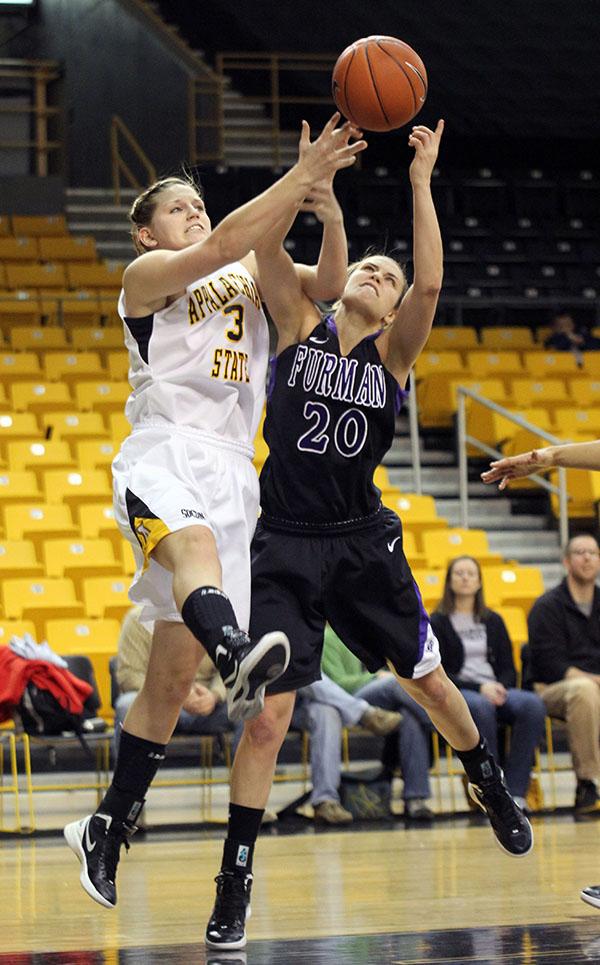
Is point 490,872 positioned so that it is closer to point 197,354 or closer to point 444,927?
point 444,927

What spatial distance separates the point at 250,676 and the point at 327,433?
0.91 meters

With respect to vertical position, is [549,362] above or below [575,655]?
above

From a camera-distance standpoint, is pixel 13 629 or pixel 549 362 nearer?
pixel 13 629

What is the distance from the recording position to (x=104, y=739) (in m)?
7.04

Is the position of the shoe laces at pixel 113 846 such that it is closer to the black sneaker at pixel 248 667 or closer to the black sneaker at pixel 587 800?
the black sneaker at pixel 248 667

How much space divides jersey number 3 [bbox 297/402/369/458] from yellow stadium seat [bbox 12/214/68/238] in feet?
39.0

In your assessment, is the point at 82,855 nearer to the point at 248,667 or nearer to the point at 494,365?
the point at 248,667

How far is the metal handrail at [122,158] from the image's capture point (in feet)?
52.5

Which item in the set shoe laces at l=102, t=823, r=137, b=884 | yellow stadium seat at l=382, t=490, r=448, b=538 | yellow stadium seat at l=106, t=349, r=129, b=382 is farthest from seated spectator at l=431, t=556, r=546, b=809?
yellow stadium seat at l=106, t=349, r=129, b=382

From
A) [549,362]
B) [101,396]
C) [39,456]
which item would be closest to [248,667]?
[39,456]

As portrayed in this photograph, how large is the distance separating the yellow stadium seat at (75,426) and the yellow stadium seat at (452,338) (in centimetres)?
346

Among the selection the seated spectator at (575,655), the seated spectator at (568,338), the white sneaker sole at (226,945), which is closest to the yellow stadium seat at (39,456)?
the seated spectator at (575,655)

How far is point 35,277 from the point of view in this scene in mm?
14180

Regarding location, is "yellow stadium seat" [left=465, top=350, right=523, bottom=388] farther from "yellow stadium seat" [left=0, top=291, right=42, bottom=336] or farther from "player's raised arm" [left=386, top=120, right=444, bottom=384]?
"player's raised arm" [left=386, top=120, right=444, bottom=384]
